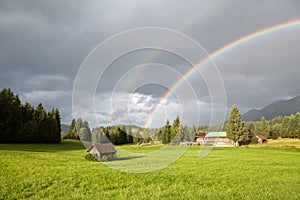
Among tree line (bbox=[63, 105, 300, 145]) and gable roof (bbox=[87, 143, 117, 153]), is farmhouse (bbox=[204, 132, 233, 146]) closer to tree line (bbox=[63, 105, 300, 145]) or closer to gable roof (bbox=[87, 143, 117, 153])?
tree line (bbox=[63, 105, 300, 145])

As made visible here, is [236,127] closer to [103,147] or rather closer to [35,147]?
[35,147]

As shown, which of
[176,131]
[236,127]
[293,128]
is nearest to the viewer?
[176,131]

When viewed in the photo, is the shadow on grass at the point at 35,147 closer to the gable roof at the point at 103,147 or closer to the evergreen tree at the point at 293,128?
the gable roof at the point at 103,147

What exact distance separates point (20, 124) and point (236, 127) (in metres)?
60.3

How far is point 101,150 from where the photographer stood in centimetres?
2308

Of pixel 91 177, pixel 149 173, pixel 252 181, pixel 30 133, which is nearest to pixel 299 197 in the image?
pixel 252 181

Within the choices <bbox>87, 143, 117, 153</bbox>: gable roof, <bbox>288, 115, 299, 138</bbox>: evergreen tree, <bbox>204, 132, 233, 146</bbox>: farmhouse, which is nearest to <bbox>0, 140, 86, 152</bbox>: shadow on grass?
<bbox>87, 143, 117, 153</bbox>: gable roof

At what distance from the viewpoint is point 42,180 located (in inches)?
568

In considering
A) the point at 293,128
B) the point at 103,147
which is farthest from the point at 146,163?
the point at 293,128

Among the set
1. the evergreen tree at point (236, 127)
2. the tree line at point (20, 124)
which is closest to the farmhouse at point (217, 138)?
the evergreen tree at point (236, 127)

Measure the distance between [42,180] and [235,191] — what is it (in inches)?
398

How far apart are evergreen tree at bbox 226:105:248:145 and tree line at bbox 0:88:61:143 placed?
171ft

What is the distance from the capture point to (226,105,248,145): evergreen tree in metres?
82.4

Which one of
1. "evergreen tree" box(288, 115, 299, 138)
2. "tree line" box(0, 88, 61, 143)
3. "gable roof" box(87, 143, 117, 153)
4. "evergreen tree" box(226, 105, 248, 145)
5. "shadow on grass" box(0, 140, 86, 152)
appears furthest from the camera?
"evergreen tree" box(288, 115, 299, 138)
